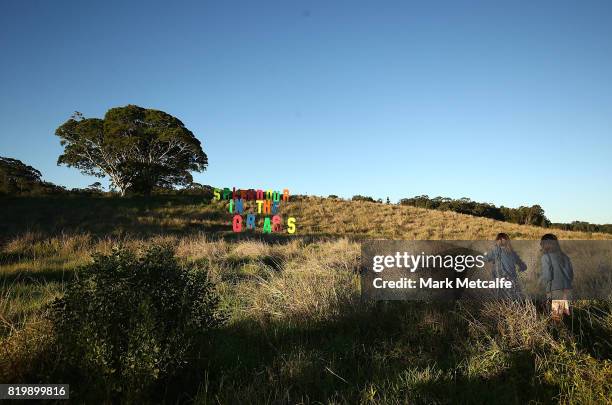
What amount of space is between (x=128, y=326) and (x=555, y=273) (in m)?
5.57

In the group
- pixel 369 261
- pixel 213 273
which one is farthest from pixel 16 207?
pixel 369 261

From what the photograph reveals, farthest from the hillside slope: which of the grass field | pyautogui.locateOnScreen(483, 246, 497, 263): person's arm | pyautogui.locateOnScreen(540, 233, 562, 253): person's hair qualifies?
pyautogui.locateOnScreen(540, 233, 562, 253): person's hair

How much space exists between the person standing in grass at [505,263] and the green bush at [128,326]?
430 cm

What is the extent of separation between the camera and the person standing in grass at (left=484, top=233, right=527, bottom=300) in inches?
233

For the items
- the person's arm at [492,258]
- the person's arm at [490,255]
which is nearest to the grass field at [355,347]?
the person's arm at [492,258]

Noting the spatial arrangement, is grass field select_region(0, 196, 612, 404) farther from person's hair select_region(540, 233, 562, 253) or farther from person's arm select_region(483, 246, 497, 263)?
person's hair select_region(540, 233, 562, 253)

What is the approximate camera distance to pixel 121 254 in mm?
4094

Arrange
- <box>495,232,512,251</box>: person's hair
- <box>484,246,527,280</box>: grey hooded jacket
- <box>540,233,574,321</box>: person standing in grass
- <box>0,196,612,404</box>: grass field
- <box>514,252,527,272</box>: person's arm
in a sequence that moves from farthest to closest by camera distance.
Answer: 1. <box>514,252,527,272</box>: person's arm
2. <box>495,232,512,251</box>: person's hair
3. <box>484,246,527,280</box>: grey hooded jacket
4. <box>540,233,574,321</box>: person standing in grass
5. <box>0,196,612,404</box>: grass field

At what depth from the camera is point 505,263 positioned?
6109 mm

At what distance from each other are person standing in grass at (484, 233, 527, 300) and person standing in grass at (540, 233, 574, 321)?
0.38 m

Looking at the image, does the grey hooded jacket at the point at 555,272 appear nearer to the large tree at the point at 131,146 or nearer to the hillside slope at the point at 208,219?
the hillside slope at the point at 208,219

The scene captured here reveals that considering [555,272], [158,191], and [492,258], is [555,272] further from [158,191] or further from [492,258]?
[158,191]

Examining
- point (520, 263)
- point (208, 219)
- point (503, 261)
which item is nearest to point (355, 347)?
point (503, 261)

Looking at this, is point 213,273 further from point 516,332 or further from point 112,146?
point 112,146
